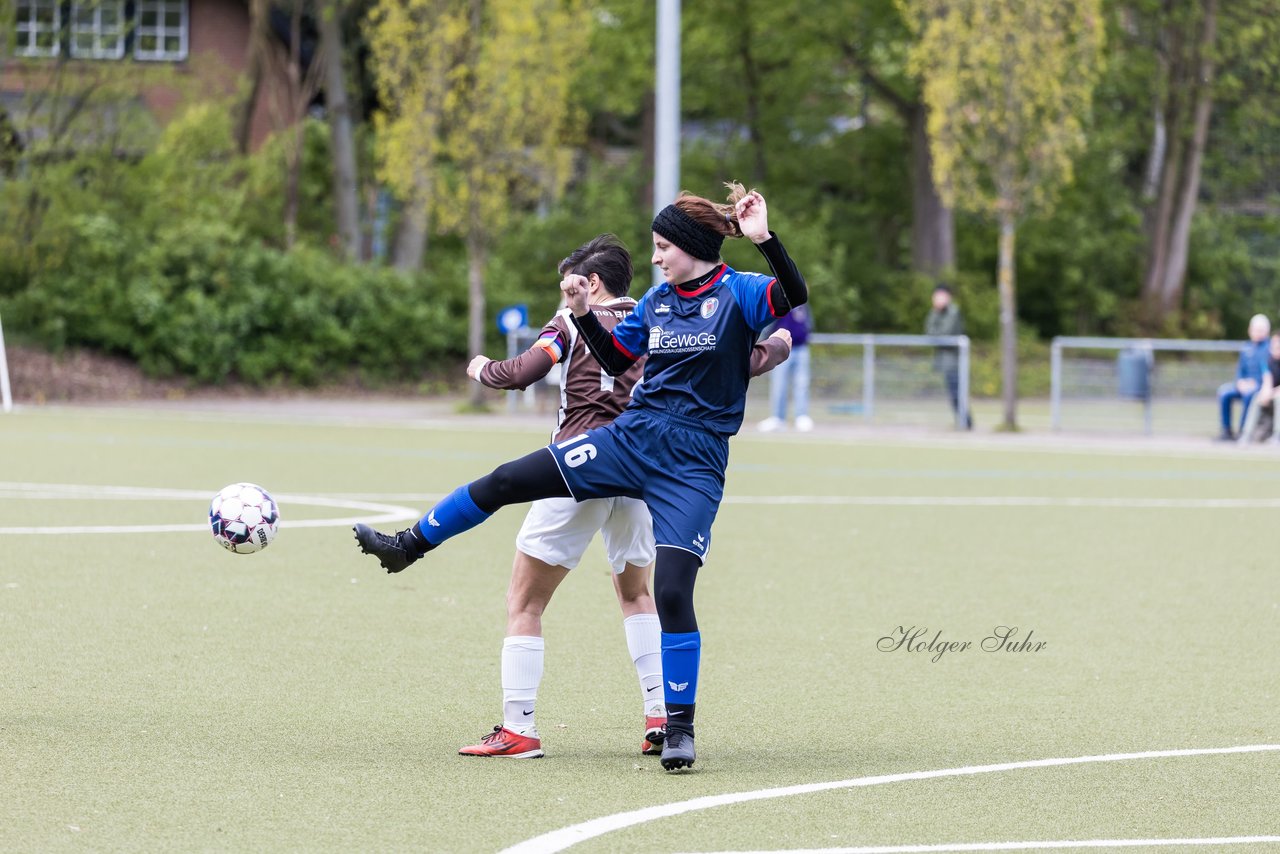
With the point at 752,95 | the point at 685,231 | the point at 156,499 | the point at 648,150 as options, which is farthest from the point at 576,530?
the point at 752,95

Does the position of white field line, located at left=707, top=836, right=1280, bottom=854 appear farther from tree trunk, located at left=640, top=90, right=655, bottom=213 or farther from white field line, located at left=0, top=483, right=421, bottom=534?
tree trunk, located at left=640, top=90, right=655, bottom=213

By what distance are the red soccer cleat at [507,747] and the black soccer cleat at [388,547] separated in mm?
666

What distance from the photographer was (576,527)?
633cm

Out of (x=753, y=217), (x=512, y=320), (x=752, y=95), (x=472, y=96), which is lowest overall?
(x=512, y=320)

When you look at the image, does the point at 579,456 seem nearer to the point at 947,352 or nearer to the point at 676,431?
the point at 676,431

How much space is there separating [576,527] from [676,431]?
20.0 inches

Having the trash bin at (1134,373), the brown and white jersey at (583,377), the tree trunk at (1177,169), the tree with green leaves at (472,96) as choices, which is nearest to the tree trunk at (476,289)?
the tree with green leaves at (472,96)

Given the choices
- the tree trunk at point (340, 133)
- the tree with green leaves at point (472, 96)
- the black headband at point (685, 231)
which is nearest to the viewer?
the black headband at point (685, 231)

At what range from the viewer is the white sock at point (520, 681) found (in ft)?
20.6

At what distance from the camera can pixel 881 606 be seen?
9.80m

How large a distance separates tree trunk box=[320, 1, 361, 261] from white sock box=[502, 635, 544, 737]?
27.3m

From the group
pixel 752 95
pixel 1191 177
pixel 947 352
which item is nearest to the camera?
pixel 947 352

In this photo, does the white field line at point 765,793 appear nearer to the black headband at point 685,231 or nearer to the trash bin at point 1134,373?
the black headband at point 685,231

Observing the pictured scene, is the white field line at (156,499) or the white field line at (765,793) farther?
the white field line at (156,499)
